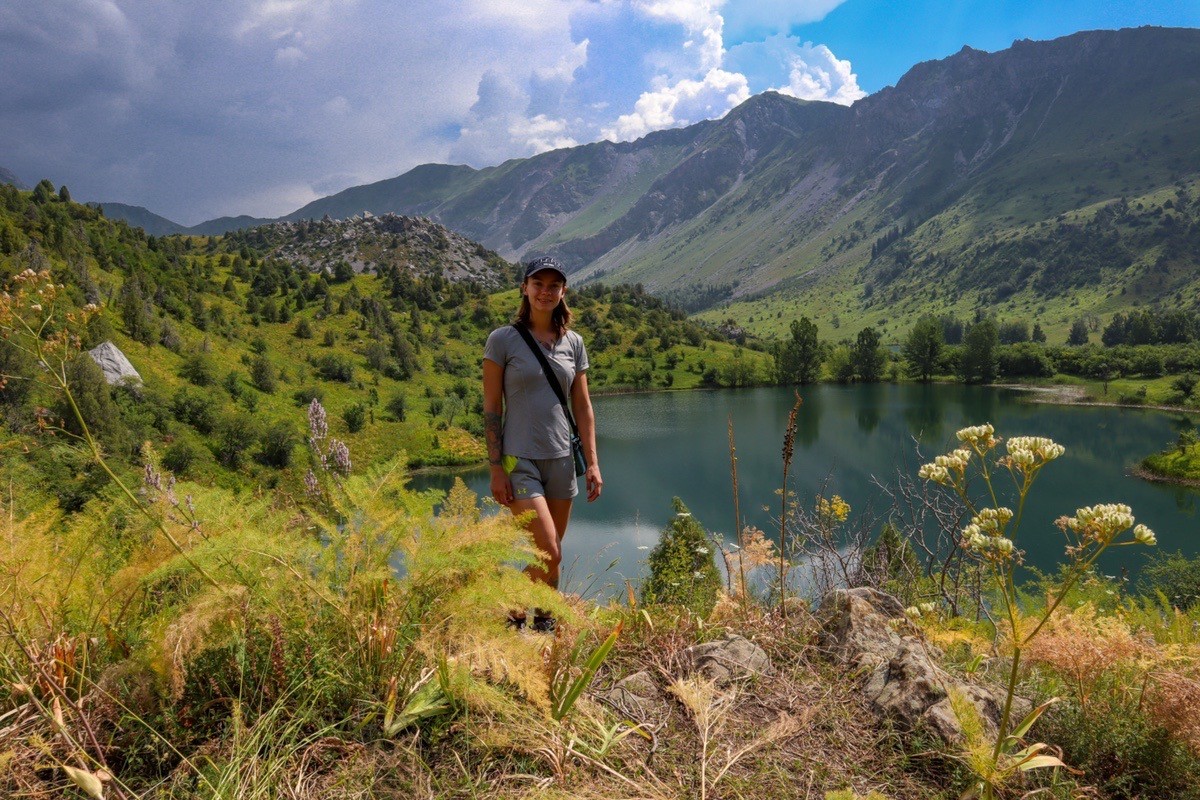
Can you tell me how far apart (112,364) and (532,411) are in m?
44.5

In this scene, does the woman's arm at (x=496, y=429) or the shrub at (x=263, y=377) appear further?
the shrub at (x=263, y=377)

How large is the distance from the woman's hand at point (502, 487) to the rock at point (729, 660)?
4.46ft

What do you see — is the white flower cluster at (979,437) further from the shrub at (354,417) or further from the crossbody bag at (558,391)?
the shrub at (354,417)

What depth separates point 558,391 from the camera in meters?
3.51

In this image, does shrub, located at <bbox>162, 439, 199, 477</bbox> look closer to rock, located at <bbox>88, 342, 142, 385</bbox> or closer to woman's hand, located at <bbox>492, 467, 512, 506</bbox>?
rock, located at <bbox>88, 342, 142, 385</bbox>

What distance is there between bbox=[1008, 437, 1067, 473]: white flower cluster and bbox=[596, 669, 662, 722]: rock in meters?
1.59

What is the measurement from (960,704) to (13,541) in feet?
10.5

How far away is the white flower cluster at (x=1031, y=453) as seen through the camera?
2025 millimetres

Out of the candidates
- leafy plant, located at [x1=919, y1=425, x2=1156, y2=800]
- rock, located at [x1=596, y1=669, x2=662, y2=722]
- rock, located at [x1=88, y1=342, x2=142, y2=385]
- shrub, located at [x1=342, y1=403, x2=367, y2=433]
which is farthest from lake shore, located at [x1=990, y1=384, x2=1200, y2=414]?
rock, located at [x1=88, y1=342, x2=142, y2=385]

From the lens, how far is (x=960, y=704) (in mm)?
1881

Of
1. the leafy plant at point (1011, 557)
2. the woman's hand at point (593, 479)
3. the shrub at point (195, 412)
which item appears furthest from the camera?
the shrub at point (195, 412)

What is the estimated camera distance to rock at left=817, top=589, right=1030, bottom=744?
7.32 ft

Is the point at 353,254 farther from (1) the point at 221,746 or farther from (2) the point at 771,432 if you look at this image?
(1) the point at 221,746

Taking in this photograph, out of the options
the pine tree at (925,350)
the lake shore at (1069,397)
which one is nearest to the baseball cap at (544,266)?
the lake shore at (1069,397)
